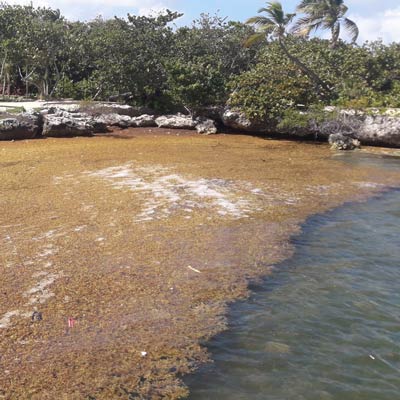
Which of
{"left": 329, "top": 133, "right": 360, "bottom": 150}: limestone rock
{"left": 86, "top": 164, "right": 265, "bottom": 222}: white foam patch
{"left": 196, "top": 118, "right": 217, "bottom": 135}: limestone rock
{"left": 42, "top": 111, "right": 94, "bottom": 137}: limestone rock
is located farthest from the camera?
{"left": 196, "top": 118, "right": 217, "bottom": 135}: limestone rock

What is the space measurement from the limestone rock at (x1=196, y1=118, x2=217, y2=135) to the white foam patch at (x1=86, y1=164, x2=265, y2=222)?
990 centimetres

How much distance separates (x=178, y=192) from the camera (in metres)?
11.3

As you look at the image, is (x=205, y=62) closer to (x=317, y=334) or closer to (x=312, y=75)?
(x=312, y=75)

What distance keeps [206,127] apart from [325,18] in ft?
53.5

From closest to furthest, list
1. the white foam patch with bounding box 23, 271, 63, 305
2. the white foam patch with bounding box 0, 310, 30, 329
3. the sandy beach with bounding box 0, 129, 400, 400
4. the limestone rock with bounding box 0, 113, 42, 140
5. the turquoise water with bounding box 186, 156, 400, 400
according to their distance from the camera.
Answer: the turquoise water with bounding box 186, 156, 400, 400, the sandy beach with bounding box 0, 129, 400, 400, the white foam patch with bounding box 0, 310, 30, 329, the white foam patch with bounding box 23, 271, 63, 305, the limestone rock with bounding box 0, 113, 42, 140

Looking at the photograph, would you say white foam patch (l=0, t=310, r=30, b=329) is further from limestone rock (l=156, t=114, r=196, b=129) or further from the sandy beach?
limestone rock (l=156, t=114, r=196, b=129)

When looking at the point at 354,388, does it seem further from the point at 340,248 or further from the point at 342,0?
the point at 342,0

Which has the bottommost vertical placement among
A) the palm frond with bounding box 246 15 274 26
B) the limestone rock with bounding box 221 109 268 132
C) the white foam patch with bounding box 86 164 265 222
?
the white foam patch with bounding box 86 164 265 222

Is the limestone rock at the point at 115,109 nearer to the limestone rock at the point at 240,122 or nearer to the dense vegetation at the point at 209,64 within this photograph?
the dense vegetation at the point at 209,64

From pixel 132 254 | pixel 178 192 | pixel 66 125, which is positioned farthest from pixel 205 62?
pixel 132 254

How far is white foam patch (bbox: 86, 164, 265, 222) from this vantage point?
390 inches

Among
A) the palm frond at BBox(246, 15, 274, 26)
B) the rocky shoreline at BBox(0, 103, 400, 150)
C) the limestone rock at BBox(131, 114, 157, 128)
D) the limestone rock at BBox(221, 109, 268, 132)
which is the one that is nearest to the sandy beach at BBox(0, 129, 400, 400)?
the rocky shoreline at BBox(0, 103, 400, 150)

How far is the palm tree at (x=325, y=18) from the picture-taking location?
33.8m

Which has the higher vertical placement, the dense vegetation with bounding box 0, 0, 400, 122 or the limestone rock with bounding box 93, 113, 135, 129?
the dense vegetation with bounding box 0, 0, 400, 122
